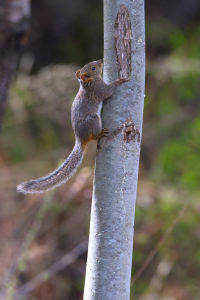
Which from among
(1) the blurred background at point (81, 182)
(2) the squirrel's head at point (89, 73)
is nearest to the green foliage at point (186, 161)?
(1) the blurred background at point (81, 182)

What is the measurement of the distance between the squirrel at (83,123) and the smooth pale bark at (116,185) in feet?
0.24

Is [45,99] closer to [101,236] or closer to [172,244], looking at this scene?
[172,244]

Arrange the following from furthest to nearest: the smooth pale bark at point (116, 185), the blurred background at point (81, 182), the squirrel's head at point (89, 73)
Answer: the blurred background at point (81, 182), the squirrel's head at point (89, 73), the smooth pale bark at point (116, 185)

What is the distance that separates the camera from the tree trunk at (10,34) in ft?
9.54

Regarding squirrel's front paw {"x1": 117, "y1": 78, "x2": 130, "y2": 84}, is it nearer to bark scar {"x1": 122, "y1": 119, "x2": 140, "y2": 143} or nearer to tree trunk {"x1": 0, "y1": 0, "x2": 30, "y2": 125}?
bark scar {"x1": 122, "y1": 119, "x2": 140, "y2": 143}

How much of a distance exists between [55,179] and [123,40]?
2.37 feet

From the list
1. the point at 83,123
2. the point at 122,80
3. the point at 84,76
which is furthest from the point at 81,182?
the point at 122,80

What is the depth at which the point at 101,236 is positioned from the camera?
1.84 metres

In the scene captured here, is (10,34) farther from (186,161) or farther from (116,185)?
(186,161)

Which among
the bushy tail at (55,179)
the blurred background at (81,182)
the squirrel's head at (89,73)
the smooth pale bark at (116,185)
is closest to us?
the smooth pale bark at (116,185)

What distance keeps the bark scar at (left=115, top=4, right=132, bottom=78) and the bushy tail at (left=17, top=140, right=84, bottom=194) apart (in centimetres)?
59

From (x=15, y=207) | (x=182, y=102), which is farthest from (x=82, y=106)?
(x=182, y=102)

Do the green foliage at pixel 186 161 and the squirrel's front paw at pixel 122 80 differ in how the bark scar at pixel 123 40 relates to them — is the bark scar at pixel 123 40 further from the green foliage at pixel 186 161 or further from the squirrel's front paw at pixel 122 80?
the green foliage at pixel 186 161

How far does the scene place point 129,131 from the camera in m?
1.88
